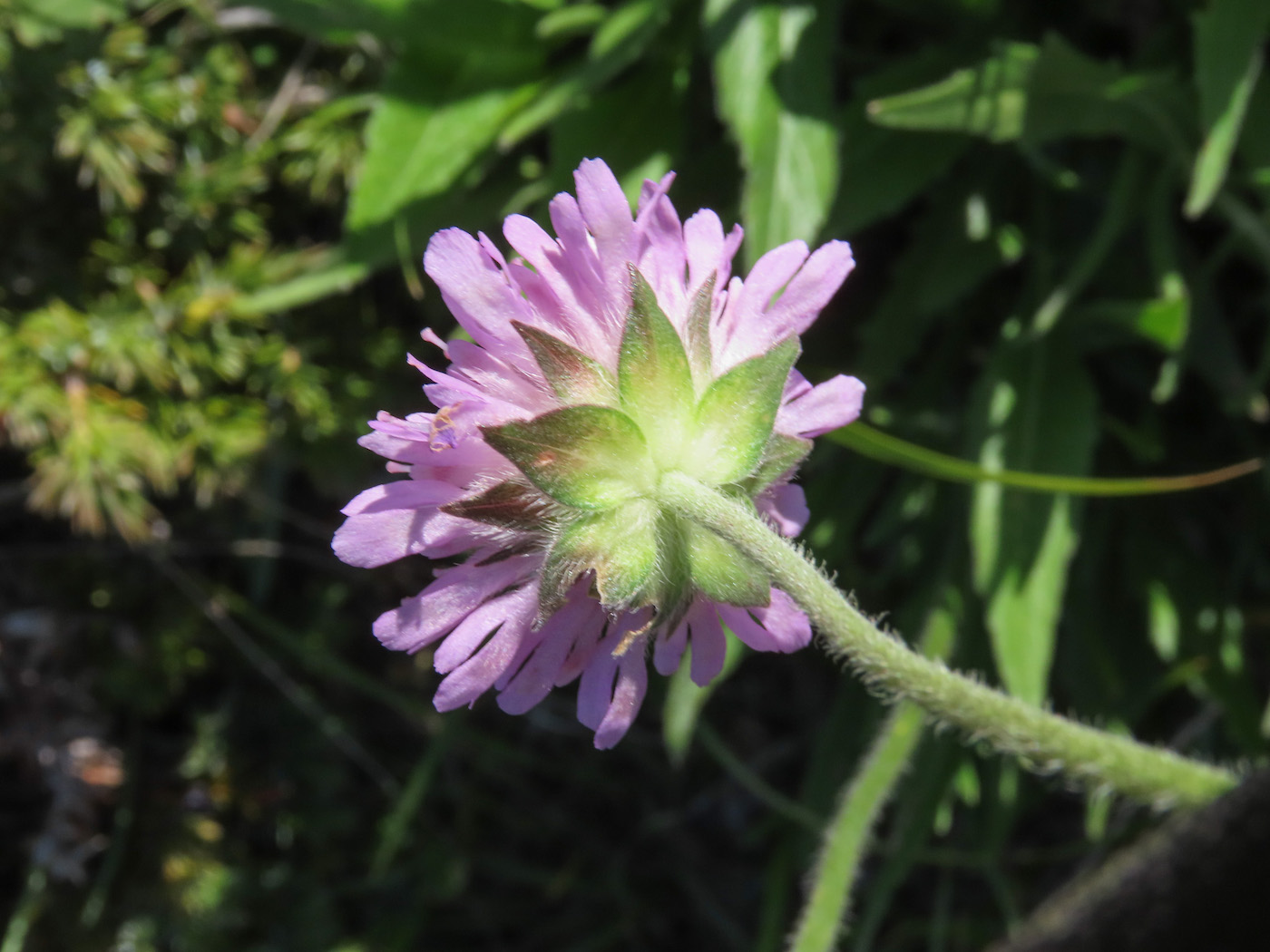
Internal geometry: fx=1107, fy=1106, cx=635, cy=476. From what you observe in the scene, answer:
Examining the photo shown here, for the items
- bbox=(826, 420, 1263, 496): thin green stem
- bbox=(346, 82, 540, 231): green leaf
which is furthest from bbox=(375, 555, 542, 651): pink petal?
bbox=(346, 82, 540, 231): green leaf

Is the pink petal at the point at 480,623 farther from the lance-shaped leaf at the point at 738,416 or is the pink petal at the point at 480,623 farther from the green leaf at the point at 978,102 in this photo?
the green leaf at the point at 978,102

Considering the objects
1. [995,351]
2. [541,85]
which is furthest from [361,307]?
[995,351]

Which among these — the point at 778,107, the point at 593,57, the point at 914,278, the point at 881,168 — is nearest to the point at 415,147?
the point at 593,57

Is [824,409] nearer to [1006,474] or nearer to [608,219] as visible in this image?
[608,219]

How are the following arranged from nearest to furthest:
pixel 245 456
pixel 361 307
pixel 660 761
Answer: pixel 245 456
pixel 361 307
pixel 660 761

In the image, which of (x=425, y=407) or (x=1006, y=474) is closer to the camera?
(x=1006, y=474)

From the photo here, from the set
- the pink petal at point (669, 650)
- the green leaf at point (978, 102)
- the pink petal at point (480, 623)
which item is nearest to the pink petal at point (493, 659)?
the pink petal at point (480, 623)

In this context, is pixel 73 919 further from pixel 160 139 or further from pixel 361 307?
pixel 160 139
